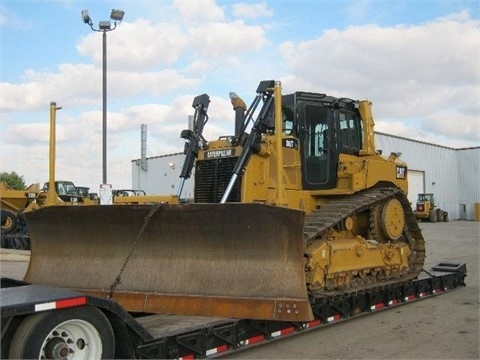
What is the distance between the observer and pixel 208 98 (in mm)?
7953

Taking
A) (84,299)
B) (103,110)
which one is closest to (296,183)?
(84,299)

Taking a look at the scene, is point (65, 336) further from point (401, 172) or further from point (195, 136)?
point (401, 172)

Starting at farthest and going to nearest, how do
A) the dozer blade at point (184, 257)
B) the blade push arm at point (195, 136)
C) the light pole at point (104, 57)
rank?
the light pole at point (104, 57), the blade push arm at point (195, 136), the dozer blade at point (184, 257)

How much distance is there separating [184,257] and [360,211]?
9.56 ft

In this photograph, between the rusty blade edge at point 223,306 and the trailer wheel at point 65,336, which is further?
the rusty blade edge at point 223,306

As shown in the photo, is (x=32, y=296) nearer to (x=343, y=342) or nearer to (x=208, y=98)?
(x=343, y=342)

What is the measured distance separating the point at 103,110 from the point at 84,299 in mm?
12008

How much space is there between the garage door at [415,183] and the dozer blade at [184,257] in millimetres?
37781

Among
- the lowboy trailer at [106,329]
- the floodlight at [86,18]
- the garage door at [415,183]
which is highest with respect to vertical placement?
the floodlight at [86,18]

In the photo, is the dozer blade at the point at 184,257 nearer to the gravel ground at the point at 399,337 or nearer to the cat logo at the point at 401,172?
the gravel ground at the point at 399,337

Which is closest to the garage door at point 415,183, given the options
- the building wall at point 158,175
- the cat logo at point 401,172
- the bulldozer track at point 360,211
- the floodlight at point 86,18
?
the building wall at point 158,175

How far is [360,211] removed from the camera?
7.74 meters

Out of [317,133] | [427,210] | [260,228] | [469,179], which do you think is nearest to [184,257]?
[260,228]

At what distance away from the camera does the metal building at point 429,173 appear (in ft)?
134
